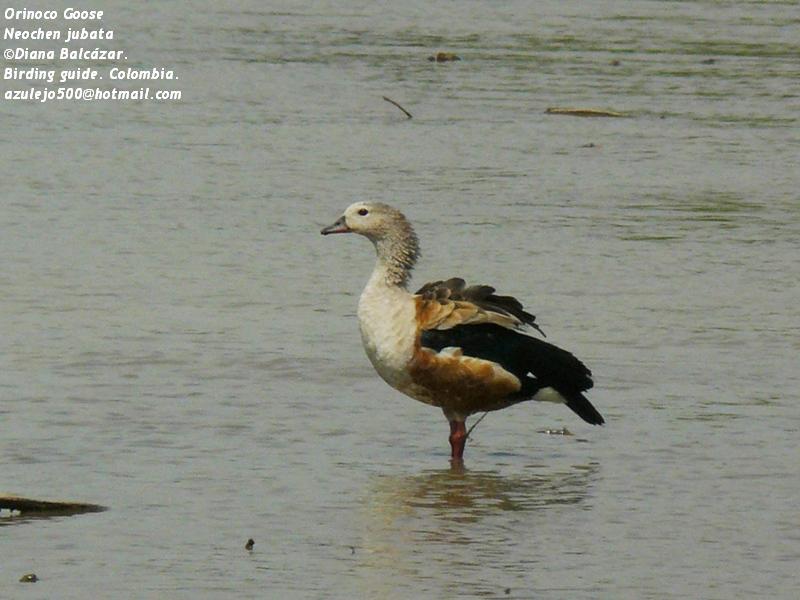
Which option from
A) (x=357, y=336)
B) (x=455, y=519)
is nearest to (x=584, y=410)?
(x=455, y=519)

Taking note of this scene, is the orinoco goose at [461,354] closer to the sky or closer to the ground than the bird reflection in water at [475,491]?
closer to the sky

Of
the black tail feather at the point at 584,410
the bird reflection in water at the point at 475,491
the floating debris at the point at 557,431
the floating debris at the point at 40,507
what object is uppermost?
the black tail feather at the point at 584,410

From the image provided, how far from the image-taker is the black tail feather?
33.6 feet

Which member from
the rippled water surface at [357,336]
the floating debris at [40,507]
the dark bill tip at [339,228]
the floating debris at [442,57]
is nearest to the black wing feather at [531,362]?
the rippled water surface at [357,336]

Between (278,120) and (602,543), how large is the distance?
1386 centimetres

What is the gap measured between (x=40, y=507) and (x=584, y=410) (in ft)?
10.1

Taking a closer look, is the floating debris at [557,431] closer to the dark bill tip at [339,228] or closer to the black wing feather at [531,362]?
the black wing feather at [531,362]

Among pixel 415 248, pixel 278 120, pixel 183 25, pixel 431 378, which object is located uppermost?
pixel 183 25

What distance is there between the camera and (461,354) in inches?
400

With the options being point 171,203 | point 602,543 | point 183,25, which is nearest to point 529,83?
point 183,25

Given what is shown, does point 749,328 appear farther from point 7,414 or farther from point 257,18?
point 257,18

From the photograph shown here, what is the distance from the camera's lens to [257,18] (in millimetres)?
31766

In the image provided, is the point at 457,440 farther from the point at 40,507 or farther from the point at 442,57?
the point at 442,57

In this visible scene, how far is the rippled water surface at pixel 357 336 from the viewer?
26.8 ft
